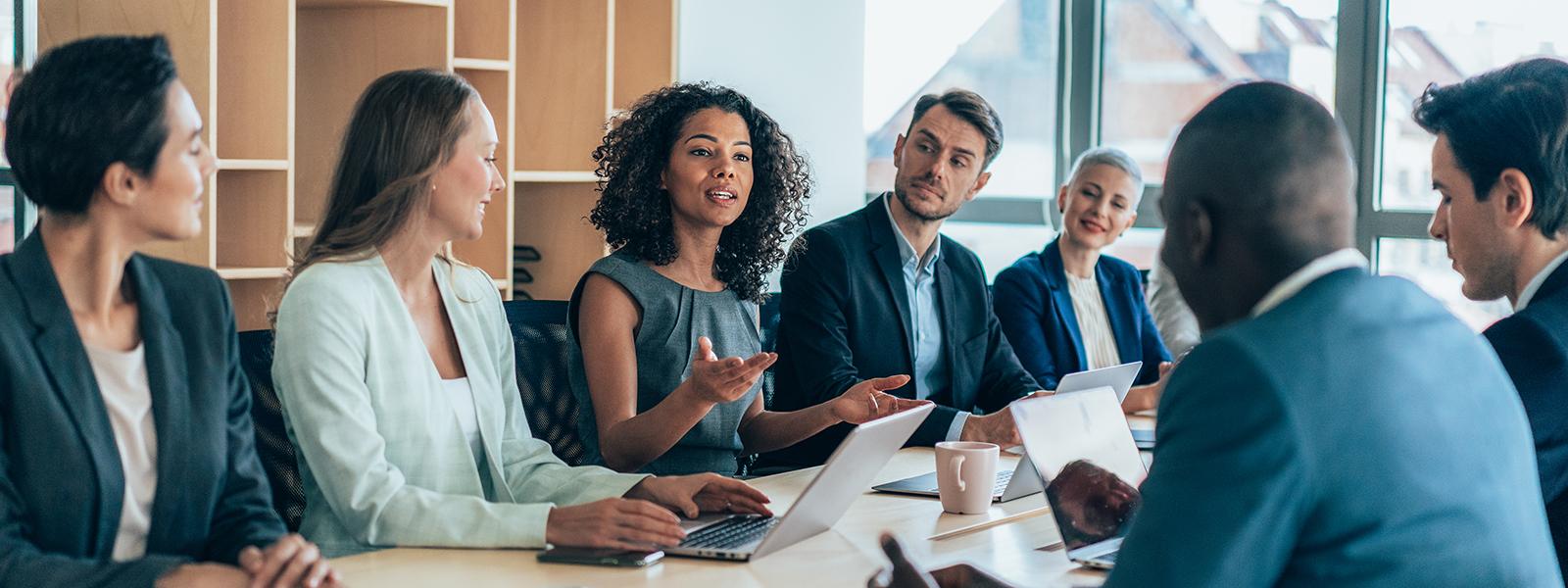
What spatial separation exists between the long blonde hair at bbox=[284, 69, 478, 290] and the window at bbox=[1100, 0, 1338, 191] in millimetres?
3415

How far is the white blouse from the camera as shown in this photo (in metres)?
3.50

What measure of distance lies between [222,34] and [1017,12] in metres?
2.99

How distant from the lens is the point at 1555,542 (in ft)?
5.58

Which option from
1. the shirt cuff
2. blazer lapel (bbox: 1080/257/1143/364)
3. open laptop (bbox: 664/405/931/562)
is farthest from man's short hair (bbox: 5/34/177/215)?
blazer lapel (bbox: 1080/257/1143/364)

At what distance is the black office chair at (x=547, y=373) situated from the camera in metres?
2.28

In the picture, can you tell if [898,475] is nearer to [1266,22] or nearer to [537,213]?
[537,213]

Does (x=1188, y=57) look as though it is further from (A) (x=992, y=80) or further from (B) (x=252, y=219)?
(B) (x=252, y=219)

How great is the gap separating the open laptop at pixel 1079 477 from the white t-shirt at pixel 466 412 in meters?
0.76

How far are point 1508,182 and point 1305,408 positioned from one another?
112cm

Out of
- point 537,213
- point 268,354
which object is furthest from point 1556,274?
point 537,213

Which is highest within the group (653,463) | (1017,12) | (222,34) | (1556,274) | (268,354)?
(1017,12)

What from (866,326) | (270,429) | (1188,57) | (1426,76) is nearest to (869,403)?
(866,326)

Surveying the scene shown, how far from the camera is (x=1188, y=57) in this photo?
16.4ft

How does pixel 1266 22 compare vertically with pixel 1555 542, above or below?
above
